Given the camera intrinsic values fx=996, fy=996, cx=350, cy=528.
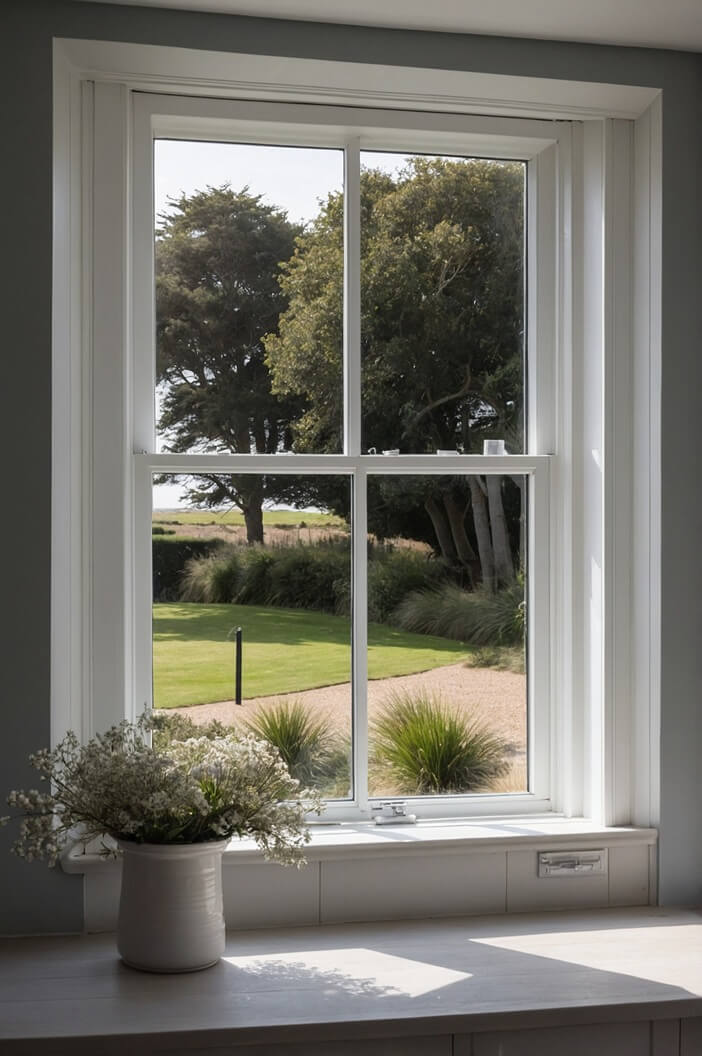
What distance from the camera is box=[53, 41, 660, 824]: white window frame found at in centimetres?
224

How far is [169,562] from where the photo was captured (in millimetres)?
2396

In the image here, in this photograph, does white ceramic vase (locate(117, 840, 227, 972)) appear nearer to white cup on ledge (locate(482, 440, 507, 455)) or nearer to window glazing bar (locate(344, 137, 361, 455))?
window glazing bar (locate(344, 137, 361, 455))

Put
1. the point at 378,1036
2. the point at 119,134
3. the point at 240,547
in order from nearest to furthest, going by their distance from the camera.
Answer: the point at 378,1036, the point at 119,134, the point at 240,547

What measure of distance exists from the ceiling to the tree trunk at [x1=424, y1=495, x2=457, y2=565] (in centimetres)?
109

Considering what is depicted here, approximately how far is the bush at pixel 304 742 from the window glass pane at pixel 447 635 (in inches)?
3.8

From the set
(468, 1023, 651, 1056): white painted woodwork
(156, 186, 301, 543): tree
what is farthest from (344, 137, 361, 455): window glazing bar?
(468, 1023, 651, 1056): white painted woodwork

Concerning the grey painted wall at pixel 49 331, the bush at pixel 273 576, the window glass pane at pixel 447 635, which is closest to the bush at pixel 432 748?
the window glass pane at pixel 447 635

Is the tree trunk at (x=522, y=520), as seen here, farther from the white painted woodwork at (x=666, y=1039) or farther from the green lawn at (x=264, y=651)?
the white painted woodwork at (x=666, y=1039)

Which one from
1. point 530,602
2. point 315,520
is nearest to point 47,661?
point 315,520

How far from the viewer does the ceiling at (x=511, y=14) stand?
6.95 feet

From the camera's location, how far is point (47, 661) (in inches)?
82.4

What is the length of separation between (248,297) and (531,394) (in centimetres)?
76

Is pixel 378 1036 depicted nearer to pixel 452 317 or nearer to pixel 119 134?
pixel 452 317

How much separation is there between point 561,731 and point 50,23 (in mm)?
2009
